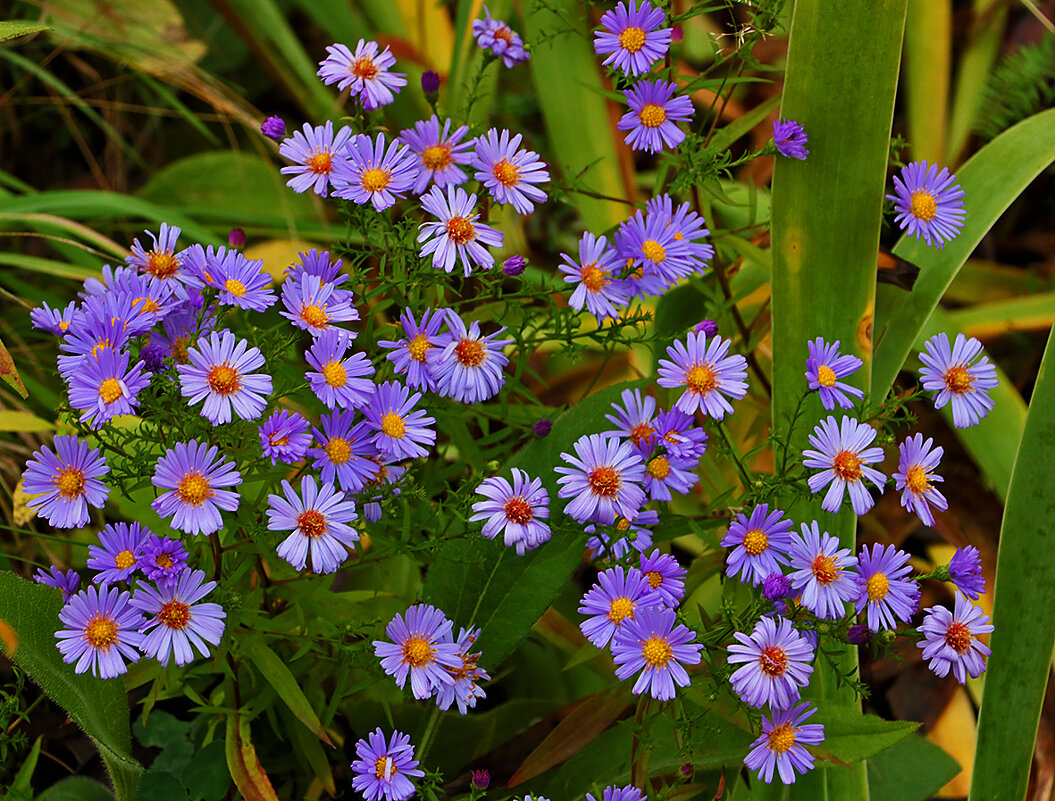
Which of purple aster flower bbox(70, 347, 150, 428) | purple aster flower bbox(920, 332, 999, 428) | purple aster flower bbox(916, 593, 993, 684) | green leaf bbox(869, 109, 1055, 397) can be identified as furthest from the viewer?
green leaf bbox(869, 109, 1055, 397)

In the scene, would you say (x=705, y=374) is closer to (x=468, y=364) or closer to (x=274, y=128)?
(x=468, y=364)

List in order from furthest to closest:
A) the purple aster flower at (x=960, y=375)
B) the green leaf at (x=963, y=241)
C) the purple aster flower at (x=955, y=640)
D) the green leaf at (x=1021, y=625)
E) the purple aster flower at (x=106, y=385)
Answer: the green leaf at (x=963, y=241)
the green leaf at (x=1021, y=625)
the purple aster flower at (x=960, y=375)
the purple aster flower at (x=955, y=640)
the purple aster flower at (x=106, y=385)

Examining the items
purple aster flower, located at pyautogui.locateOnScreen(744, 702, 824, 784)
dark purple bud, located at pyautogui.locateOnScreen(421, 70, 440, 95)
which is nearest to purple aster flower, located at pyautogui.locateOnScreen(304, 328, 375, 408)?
dark purple bud, located at pyautogui.locateOnScreen(421, 70, 440, 95)

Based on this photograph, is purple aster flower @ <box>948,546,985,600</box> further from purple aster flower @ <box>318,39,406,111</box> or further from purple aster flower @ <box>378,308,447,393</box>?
purple aster flower @ <box>318,39,406,111</box>

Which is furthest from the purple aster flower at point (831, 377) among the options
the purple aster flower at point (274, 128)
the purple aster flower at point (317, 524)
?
the purple aster flower at point (274, 128)

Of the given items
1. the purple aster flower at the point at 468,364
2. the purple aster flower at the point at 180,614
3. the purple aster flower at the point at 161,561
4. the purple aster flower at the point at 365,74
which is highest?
the purple aster flower at the point at 365,74

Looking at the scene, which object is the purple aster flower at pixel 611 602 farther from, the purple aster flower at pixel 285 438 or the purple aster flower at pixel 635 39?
the purple aster flower at pixel 635 39

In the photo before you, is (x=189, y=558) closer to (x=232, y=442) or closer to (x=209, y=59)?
(x=232, y=442)
